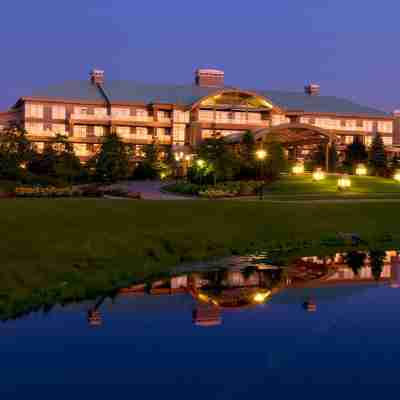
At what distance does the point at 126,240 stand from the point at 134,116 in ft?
158

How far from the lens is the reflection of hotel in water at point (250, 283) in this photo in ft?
47.6

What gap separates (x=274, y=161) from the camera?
46312mm

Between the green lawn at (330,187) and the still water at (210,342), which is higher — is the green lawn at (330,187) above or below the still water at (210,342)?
above

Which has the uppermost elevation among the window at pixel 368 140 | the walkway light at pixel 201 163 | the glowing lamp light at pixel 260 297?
the window at pixel 368 140

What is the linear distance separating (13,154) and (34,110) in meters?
17.2

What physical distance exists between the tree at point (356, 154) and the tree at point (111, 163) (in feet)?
73.4

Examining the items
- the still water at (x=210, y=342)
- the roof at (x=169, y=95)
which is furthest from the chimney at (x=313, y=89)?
the still water at (x=210, y=342)

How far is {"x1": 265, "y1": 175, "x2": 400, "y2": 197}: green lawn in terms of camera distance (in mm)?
39625

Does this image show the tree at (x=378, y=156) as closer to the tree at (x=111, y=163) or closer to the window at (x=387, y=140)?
the window at (x=387, y=140)

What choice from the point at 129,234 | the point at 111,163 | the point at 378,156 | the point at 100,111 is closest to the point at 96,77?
the point at 100,111

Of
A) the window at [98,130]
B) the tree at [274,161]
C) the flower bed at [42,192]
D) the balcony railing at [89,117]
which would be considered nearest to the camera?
the flower bed at [42,192]

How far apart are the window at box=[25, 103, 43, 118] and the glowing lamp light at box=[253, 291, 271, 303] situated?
54020mm

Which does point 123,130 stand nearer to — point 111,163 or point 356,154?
point 111,163

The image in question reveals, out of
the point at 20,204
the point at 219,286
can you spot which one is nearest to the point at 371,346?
the point at 219,286
